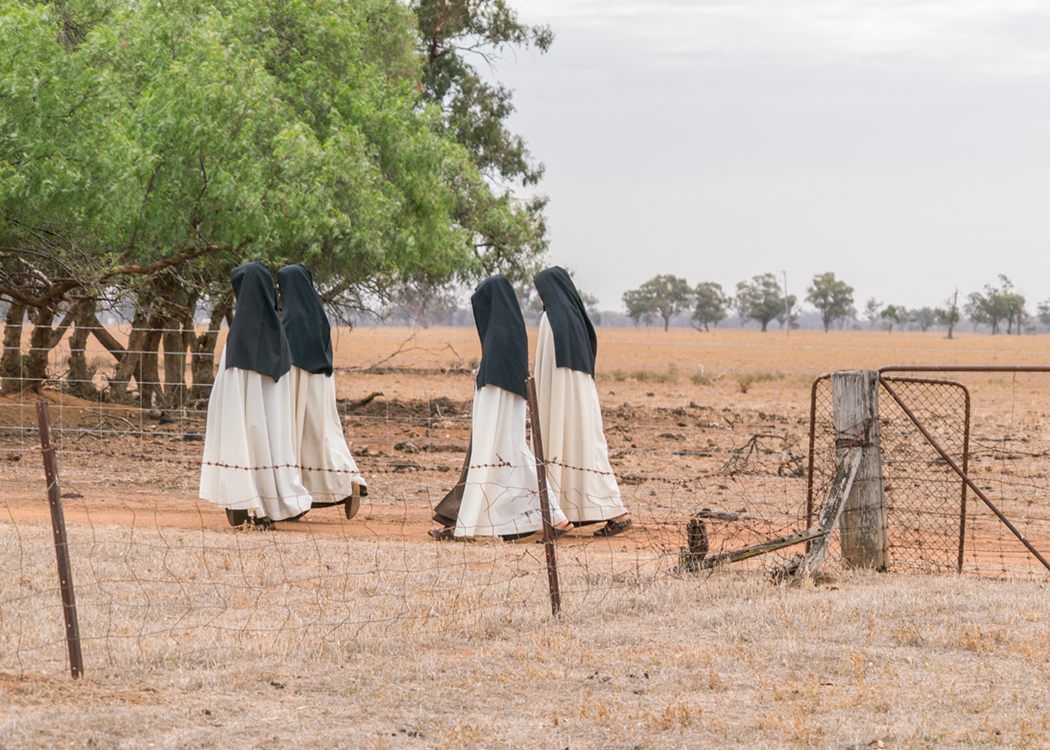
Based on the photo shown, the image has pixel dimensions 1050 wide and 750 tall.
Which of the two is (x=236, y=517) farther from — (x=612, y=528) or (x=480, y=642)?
(x=480, y=642)

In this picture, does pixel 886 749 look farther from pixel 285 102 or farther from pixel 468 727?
pixel 285 102

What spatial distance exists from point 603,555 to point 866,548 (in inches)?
70.2

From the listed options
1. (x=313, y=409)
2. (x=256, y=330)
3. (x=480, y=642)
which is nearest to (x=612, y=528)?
(x=313, y=409)

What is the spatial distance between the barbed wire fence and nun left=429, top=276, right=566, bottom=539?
177mm

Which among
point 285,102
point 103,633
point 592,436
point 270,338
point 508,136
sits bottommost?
point 103,633

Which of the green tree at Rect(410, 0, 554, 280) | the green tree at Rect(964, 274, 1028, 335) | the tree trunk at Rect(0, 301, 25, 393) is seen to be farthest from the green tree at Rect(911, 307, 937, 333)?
the tree trunk at Rect(0, 301, 25, 393)

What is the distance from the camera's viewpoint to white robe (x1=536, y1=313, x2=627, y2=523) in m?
8.42

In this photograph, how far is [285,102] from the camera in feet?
49.9

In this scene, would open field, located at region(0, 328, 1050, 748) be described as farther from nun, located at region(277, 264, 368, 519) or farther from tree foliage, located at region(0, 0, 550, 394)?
tree foliage, located at region(0, 0, 550, 394)

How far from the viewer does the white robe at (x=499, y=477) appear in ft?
26.2

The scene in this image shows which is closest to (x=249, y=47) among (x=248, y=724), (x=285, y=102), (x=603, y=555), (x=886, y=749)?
(x=285, y=102)

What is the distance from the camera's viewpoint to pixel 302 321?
887cm

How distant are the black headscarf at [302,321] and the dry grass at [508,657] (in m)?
2.08

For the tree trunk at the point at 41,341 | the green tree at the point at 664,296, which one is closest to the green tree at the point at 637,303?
the green tree at the point at 664,296
